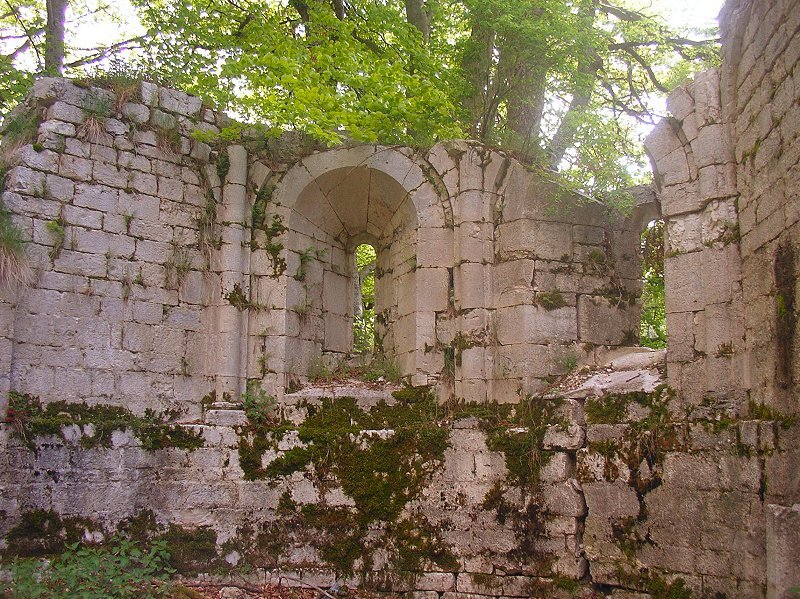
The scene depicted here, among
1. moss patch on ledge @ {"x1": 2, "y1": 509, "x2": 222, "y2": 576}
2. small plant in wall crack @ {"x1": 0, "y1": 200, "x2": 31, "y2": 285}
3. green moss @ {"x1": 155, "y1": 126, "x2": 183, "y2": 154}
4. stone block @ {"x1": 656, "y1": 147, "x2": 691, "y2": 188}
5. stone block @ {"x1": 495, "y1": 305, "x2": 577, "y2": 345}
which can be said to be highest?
green moss @ {"x1": 155, "y1": 126, "x2": 183, "y2": 154}

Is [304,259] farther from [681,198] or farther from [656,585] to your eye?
[656,585]

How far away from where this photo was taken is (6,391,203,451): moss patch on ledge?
7.17 meters

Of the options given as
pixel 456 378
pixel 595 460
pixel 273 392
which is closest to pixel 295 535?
pixel 273 392

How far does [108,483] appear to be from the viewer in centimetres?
754

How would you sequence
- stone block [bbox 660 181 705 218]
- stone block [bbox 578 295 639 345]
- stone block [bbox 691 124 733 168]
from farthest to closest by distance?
1. stone block [bbox 578 295 639 345]
2. stone block [bbox 660 181 705 218]
3. stone block [bbox 691 124 733 168]

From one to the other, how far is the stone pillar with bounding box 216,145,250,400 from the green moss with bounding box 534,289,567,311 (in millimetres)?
3310

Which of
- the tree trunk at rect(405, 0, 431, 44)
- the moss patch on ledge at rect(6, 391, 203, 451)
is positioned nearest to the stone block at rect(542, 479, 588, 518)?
the moss patch on ledge at rect(6, 391, 203, 451)

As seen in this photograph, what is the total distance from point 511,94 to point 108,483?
6.61m

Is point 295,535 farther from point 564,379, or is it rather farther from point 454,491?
Answer: point 564,379

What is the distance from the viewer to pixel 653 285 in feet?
35.7

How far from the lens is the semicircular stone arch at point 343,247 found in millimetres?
8906

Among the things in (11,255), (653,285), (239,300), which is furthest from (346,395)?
(653,285)

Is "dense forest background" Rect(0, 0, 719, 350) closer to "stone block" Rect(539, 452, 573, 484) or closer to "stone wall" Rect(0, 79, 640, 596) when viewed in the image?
"stone wall" Rect(0, 79, 640, 596)

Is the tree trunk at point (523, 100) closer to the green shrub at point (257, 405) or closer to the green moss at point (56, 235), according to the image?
the green shrub at point (257, 405)
